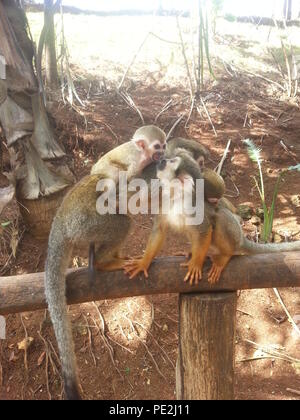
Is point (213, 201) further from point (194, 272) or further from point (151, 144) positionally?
point (151, 144)

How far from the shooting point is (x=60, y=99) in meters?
4.96

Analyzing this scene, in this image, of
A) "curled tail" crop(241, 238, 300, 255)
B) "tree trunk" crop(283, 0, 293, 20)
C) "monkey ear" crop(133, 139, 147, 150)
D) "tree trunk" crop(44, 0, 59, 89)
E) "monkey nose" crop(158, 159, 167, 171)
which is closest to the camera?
"monkey nose" crop(158, 159, 167, 171)

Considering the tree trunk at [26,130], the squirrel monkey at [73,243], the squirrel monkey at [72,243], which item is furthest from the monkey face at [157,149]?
the tree trunk at [26,130]

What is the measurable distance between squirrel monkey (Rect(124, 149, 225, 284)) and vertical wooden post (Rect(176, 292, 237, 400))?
6.1 inches

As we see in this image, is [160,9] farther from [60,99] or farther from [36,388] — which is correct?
[36,388]

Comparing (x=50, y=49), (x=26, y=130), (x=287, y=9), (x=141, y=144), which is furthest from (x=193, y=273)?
(x=287, y=9)

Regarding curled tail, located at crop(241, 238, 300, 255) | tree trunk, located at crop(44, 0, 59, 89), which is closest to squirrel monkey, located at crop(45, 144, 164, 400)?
curled tail, located at crop(241, 238, 300, 255)

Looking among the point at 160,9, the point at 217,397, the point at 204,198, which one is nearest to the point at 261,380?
the point at 217,397

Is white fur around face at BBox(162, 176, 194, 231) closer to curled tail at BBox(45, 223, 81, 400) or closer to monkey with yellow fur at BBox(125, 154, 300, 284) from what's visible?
monkey with yellow fur at BBox(125, 154, 300, 284)

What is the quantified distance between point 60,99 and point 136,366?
3054mm

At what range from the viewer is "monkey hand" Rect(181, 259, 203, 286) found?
2.19 metres

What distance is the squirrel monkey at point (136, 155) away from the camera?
2529mm

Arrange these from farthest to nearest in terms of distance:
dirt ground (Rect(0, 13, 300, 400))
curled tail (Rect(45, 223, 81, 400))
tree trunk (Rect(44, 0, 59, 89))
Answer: tree trunk (Rect(44, 0, 59, 89))
dirt ground (Rect(0, 13, 300, 400))
curled tail (Rect(45, 223, 81, 400))

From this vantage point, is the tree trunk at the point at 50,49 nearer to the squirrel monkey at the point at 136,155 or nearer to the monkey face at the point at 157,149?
the squirrel monkey at the point at 136,155
